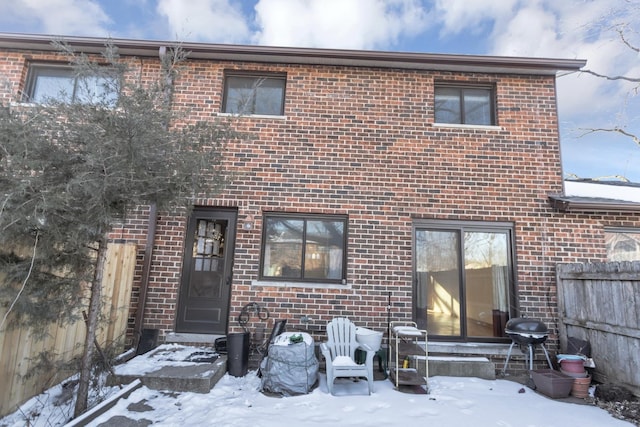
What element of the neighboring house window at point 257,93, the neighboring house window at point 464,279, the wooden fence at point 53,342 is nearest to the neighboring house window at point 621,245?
the neighboring house window at point 464,279

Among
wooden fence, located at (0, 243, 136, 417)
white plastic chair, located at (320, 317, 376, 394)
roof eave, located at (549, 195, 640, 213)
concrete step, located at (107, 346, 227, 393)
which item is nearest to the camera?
wooden fence, located at (0, 243, 136, 417)

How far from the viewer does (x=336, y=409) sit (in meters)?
3.81

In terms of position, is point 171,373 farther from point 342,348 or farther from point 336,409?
point 342,348

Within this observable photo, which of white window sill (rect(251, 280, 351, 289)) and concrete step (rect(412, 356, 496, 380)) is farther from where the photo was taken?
white window sill (rect(251, 280, 351, 289))

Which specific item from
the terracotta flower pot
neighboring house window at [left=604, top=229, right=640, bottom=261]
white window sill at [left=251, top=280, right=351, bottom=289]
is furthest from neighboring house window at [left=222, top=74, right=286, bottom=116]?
neighboring house window at [left=604, top=229, right=640, bottom=261]

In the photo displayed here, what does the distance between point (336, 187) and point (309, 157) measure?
0.70 m

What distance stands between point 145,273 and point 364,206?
3.65 m

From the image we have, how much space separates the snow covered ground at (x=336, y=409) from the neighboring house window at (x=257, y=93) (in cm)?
442

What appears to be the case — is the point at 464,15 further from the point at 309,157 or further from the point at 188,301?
the point at 188,301

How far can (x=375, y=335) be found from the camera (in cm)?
478

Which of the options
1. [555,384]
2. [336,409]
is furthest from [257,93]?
[555,384]

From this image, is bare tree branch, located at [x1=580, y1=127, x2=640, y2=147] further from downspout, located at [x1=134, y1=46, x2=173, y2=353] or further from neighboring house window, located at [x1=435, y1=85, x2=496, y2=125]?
downspout, located at [x1=134, y1=46, x2=173, y2=353]

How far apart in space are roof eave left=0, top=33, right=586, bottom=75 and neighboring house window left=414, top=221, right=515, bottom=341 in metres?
2.82

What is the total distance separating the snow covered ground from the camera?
11.2 feet
